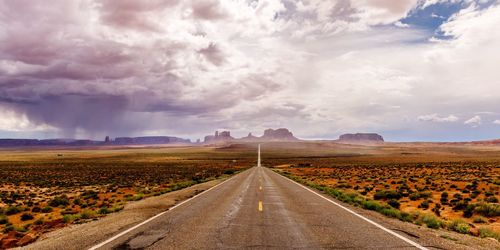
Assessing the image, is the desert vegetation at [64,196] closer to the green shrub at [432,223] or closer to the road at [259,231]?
the road at [259,231]

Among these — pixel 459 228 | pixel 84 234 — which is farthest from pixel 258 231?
pixel 459 228

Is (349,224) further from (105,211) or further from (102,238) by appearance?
(105,211)

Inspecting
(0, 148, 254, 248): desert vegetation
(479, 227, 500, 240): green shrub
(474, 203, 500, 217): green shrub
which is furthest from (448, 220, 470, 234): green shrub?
(0, 148, 254, 248): desert vegetation

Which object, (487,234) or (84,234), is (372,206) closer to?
(487,234)

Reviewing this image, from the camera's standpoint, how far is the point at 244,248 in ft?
25.7

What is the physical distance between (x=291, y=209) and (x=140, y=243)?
7649 millimetres

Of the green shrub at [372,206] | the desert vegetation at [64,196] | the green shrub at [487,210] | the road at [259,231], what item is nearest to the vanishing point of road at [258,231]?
the road at [259,231]

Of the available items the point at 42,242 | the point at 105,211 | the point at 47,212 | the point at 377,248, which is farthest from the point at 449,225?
the point at 47,212

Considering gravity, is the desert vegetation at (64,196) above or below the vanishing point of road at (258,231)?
below

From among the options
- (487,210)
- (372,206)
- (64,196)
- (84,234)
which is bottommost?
(64,196)

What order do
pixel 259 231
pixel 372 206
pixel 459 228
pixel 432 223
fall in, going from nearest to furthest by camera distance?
pixel 259 231
pixel 459 228
pixel 432 223
pixel 372 206

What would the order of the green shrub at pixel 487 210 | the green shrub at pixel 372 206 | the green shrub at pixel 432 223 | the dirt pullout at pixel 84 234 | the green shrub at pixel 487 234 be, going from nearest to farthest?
the dirt pullout at pixel 84 234 < the green shrub at pixel 487 234 < the green shrub at pixel 432 223 < the green shrub at pixel 487 210 < the green shrub at pixel 372 206

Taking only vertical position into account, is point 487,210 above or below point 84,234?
below

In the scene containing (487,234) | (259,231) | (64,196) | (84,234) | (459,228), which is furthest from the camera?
(64,196)
